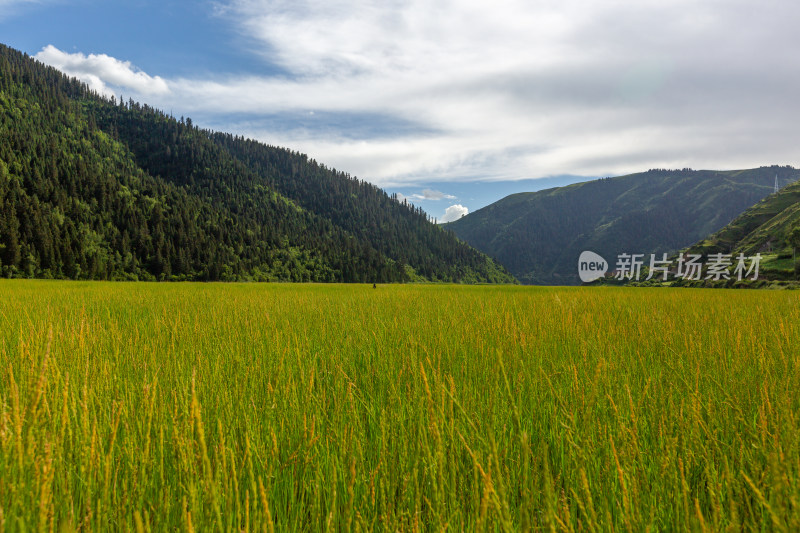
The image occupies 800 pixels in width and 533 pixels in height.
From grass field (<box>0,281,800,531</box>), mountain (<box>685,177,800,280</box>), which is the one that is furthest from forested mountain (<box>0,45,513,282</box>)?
grass field (<box>0,281,800,531</box>)

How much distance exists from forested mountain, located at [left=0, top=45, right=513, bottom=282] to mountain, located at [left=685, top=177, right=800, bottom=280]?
87278 millimetres

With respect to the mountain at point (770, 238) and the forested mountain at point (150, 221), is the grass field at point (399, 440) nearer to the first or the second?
the mountain at point (770, 238)

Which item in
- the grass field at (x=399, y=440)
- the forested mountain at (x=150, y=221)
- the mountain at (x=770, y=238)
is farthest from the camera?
the forested mountain at (x=150, y=221)

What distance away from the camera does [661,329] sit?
5.44 meters

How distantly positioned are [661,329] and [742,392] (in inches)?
106

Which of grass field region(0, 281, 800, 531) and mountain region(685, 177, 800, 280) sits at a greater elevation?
mountain region(685, 177, 800, 280)

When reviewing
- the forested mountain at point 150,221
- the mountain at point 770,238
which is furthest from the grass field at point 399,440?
the forested mountain at point 150,221

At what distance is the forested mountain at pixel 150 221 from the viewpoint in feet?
252

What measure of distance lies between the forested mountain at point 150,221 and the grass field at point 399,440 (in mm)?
91829

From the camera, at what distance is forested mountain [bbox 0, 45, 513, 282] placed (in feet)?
252

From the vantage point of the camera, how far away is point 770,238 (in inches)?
3684

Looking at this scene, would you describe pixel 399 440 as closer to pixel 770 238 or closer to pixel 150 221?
pixel 150 221

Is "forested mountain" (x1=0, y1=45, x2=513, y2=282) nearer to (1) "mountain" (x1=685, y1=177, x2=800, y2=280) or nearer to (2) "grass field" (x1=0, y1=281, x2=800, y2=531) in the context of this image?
(1) "mountain" (x1=685, y1=177, x2=800, y2=280)

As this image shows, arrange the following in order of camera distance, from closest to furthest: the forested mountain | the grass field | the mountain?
the grass field < the mountain < the forested mountain
